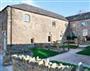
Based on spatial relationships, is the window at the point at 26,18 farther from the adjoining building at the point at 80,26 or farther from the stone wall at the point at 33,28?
the adjoining building at the point at 80,26

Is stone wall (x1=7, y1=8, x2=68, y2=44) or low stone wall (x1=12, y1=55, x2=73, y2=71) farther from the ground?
stone wall (x1=7, y1=8, x2=68, y2=44)

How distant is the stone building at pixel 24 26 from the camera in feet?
80.1

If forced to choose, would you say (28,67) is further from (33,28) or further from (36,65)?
(33,28)

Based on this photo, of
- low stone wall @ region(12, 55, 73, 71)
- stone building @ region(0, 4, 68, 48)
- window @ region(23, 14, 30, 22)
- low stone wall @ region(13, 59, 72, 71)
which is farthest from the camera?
window @ region(23, 14, 30, 22)

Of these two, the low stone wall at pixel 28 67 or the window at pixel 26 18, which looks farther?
the window at pixel 26 18

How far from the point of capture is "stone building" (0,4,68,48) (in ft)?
80.1

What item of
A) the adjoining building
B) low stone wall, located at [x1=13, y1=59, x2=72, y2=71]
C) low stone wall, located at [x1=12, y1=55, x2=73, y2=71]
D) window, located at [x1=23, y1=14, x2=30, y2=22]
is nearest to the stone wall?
window, located at [x1=23, y1=14, x2=30, y2=22]

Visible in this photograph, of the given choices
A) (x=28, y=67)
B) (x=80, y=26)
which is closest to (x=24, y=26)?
(x=80, y=26)

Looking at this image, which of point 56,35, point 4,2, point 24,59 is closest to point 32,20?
point 4,2

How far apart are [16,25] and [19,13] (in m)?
2.06

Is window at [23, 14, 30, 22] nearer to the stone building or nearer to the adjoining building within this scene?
the stone building

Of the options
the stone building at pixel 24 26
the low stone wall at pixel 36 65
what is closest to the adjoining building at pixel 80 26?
the stone building at pixel 24 26

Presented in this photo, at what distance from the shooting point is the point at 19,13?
25688 mm

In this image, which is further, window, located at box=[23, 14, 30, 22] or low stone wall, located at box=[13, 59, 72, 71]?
window, located at box=[23, 14, 30, 22]
